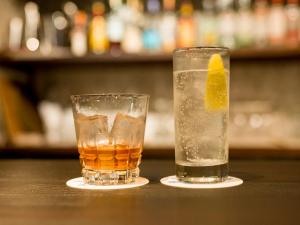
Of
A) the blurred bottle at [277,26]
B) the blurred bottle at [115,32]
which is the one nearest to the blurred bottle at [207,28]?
the blurred bottle at [277,26]

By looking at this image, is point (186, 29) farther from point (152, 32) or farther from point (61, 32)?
point (61, 32)

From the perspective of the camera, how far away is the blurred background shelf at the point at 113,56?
2166 millimetres

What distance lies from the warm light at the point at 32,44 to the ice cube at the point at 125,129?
1.76m

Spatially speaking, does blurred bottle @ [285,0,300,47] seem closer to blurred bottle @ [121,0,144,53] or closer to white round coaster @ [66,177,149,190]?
blurred bottle @ [121,0,144,53]

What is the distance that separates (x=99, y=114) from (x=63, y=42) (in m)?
1.76

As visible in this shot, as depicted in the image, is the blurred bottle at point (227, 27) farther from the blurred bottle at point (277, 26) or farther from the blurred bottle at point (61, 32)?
the blurred bottle at point (61, 32)

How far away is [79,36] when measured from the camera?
7.77 feet

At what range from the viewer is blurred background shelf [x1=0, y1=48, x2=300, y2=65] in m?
2.17

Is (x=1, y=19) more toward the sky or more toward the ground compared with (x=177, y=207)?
more toward the sky

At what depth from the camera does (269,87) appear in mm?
2498

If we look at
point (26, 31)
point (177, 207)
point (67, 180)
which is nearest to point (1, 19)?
point (26, 31)

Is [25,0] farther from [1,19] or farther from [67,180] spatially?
[67,180]

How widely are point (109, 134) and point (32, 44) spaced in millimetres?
1797

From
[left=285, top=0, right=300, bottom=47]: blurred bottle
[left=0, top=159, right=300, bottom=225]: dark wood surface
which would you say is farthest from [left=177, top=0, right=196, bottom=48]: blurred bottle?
[left=0, top=159, right=300, bottom=225]: dark wood surface
